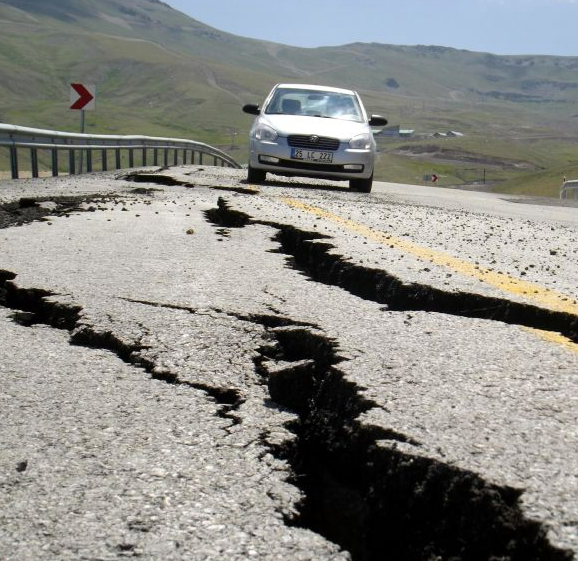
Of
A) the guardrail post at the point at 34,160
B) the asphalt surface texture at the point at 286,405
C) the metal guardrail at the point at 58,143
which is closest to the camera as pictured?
the asphalt surface texture at the point at 286,405

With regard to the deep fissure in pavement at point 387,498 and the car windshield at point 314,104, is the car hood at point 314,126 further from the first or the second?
the deep fissure in pavement at point 387,498

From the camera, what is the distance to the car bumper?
12.8 m

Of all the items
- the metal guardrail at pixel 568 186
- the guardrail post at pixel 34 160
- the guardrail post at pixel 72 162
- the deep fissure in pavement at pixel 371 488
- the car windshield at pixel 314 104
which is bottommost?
the metal guardrail at pixel 568 186

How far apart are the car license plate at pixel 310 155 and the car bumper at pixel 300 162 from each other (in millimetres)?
44

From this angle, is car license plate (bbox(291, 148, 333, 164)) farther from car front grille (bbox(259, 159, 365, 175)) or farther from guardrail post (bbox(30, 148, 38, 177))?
guardrail post (bbox(30, 148, 38, 177))

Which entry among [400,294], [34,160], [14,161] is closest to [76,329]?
[400,294]

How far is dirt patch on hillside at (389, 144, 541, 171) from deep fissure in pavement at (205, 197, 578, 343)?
130m

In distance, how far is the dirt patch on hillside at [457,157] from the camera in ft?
445

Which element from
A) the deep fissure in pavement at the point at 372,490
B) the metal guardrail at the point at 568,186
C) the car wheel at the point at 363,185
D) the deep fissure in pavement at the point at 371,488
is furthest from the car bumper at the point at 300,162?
the metal guardrail at the point at 568,186

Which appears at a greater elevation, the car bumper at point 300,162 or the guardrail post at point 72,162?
the car bumper at point 300,162

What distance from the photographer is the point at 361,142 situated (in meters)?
13.1

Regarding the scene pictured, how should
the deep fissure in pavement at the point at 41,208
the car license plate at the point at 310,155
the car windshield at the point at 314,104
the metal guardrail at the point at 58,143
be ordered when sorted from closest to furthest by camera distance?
the deep fissure in pavement at the point at 41,208
the car license plate at the point at 310,155
the metal guardrail at the point at 58,143
the car windshield at the point at 314,104

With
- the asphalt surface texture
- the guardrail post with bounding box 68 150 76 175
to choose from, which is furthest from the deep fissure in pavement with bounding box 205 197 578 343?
the guardrail post with bounding box 68 150 76 175

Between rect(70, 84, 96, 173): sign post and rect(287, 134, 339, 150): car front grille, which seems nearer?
rect(287, 134, 339, 150): car front grille
